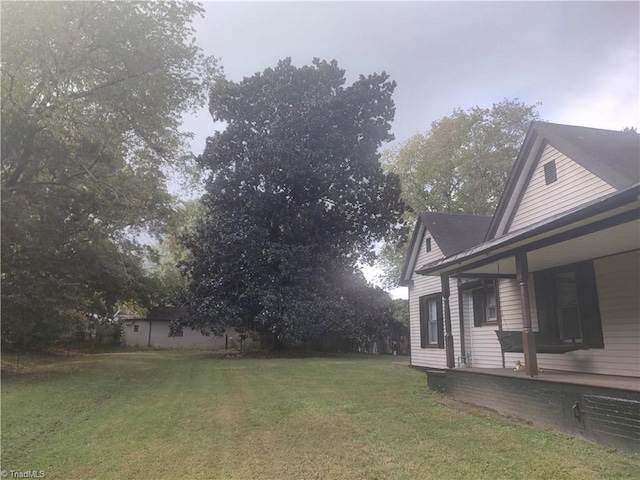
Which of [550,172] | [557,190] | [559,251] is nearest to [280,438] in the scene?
[559,251]

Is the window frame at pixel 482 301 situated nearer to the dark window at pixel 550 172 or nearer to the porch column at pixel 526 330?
the dark window at pixel 550 172

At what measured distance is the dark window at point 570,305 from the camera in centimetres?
768

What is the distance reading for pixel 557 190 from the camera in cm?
902

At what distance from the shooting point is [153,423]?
6602mm

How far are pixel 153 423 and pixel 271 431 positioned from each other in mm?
1937

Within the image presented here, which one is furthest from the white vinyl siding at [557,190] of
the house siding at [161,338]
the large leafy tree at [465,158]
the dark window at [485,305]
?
the house siding at [161,338]

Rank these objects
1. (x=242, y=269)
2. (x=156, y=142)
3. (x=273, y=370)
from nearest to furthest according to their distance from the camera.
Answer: (x=156, y=142) < (x=273, y=370) < (x=242, y=269)

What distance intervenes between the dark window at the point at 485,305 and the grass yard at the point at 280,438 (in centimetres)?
263

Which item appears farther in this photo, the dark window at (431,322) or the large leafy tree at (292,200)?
the large leafy tree at (292,200)

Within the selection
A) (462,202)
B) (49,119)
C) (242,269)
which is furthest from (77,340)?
(462,202)

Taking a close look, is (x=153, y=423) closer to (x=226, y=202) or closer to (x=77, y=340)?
(x=226, y=202)

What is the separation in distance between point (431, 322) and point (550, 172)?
632cm

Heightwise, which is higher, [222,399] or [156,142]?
[156,142]

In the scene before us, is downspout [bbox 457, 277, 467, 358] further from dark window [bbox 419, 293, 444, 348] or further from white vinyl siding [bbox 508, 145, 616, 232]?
white vinyl siding [bbox 508, 145, 616, 232]
